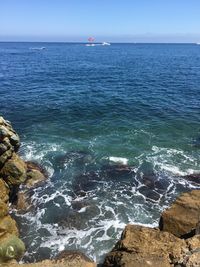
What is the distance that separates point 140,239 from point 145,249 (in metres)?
0.74

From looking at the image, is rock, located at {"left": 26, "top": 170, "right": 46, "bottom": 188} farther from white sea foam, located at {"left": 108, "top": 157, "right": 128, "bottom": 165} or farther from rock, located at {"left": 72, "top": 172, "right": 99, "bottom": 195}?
white sea foam, located at {"left": 108, "top": 157, "right": 128, "bottom": 165}

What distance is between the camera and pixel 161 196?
28688mm

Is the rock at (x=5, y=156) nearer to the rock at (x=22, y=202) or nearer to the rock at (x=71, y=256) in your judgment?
the rock at (x=22, y=202)

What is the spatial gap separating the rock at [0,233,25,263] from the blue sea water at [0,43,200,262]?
5.49ft

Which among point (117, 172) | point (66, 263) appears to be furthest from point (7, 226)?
point (117, 172)

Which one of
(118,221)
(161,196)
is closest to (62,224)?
(118,221)

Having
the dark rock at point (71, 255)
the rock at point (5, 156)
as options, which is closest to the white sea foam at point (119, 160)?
the rock at point (5, 156)

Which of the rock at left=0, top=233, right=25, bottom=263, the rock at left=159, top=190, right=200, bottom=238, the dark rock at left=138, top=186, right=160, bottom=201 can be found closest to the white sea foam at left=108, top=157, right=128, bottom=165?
the dark rock at left=138, top=186, right=160, bottom=201

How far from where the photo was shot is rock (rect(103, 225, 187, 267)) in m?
12.8

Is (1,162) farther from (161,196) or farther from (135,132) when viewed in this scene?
(135,132)

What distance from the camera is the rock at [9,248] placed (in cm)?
1922

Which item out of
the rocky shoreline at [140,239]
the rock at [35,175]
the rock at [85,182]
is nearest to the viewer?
the rocky shoreline at [140,239]

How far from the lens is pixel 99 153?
36625 millimetres

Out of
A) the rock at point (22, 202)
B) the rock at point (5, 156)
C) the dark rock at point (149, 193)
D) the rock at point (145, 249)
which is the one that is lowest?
the rock at point (22, 202)
